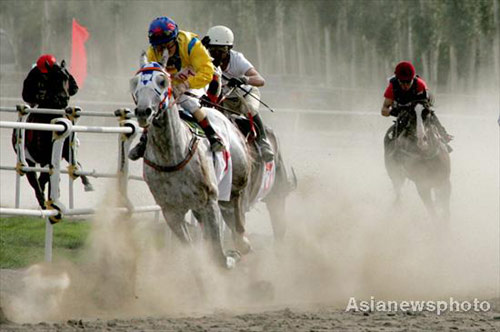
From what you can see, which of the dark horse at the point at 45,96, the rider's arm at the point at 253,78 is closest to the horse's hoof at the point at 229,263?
the rider's arm at the point at 253,78

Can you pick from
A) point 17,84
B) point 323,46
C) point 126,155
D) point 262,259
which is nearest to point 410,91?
point 262,259

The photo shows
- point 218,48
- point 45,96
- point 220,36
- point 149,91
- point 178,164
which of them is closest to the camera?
point 149,91

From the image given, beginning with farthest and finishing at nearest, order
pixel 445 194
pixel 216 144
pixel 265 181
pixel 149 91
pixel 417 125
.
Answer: pixel 445 194
pixel 417 125
pixel 265 181
pixel 216 144
pixel 149 91

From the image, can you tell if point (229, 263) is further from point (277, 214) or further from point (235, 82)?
point (277, 214)

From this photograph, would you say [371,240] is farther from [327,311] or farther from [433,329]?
[433,329]

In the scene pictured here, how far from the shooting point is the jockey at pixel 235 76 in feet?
37.4

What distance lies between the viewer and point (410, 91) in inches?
569

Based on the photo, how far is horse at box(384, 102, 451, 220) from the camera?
14.4 meters

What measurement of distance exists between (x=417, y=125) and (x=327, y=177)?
20.1ft

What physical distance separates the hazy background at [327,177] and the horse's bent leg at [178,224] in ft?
0.83

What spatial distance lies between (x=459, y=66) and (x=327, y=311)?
55.8 m

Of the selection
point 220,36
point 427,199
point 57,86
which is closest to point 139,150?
point 220,36

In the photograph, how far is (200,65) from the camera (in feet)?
32.0

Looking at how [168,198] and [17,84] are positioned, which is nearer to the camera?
[168,198]
